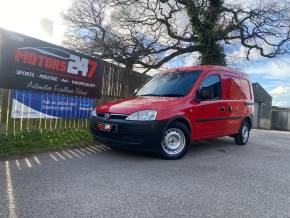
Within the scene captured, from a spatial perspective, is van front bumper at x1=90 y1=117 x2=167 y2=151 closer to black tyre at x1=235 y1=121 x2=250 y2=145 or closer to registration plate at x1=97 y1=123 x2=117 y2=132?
registration plate at x1=97 y1=123 x2=117 y2=132

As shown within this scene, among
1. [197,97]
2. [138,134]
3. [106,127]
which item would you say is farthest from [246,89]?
[106,127]

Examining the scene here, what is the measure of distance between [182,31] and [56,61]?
1383 centimetres

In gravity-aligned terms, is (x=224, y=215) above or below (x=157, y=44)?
below

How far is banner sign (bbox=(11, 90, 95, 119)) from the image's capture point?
6.99 meters

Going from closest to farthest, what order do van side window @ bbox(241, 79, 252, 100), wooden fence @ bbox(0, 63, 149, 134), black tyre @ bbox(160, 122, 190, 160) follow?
black tyre @ bbox(160, 122, 190, 160) → wooden fence @ bbox(0, 63, 149, 134) → van side window @ bbox(241, 79, 252, 100)

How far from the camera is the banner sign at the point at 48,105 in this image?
6.99 meters

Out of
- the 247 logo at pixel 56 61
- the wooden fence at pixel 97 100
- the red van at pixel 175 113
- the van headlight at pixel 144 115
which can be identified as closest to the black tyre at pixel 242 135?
the red van at pixel 175 113

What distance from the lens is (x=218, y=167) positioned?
A: 5832mm

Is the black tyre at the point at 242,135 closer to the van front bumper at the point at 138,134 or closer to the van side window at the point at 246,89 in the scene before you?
the van side window at the point at 246,89

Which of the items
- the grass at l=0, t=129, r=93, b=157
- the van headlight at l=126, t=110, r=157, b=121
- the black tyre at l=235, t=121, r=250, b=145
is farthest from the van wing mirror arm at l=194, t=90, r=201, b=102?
the grass at l=0, t=129, r=93, b=157

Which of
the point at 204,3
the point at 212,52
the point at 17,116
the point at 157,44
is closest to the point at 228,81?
the point at 17,116

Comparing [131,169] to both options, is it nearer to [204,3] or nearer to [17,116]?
[17,116]

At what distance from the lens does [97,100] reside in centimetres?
943

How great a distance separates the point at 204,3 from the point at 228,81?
11.8 m
